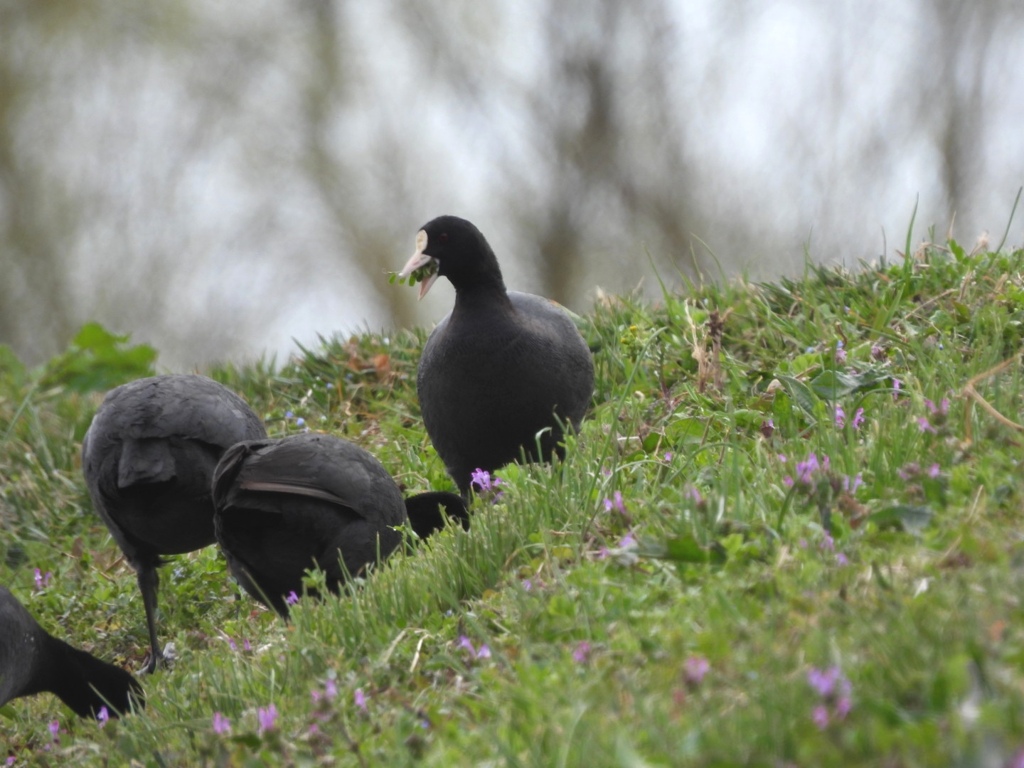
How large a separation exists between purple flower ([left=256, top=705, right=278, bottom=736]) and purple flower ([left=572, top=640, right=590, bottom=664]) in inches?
27.5

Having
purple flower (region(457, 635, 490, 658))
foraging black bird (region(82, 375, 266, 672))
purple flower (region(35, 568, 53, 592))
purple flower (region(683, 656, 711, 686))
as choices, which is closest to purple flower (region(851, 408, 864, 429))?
purple flower (region(457, 635, 490, 658))

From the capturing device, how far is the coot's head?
4.84m

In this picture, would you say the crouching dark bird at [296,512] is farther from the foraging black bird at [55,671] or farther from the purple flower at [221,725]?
the purple flower at [221,725]

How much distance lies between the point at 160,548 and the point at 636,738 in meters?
3.16

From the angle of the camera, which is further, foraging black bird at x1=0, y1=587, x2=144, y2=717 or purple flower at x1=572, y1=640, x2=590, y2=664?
foraging black bird at x1=0, y1=587, x2=144, y2=717

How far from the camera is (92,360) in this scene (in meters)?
8.09

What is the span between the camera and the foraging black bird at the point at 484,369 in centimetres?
469

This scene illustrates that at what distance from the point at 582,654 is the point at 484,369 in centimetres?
211

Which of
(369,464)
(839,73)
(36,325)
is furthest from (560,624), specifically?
(36,325)

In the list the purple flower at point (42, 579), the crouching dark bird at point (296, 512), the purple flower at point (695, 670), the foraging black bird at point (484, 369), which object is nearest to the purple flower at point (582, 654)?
the purple flower at point (695, 670)

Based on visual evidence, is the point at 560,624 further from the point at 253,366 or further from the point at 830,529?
the point at 253,366

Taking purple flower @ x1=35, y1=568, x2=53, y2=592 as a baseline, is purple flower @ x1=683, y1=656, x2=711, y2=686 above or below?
above

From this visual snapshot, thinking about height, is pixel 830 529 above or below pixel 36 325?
above

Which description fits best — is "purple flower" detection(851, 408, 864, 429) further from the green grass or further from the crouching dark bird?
the crouching dark bird
